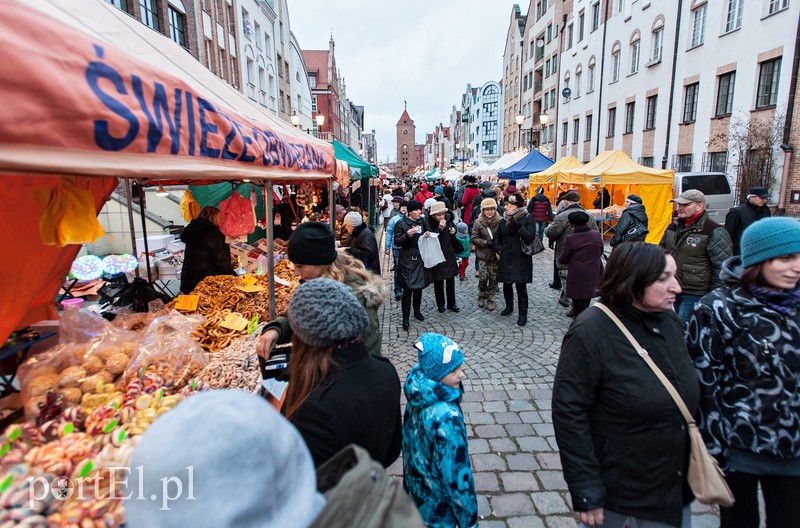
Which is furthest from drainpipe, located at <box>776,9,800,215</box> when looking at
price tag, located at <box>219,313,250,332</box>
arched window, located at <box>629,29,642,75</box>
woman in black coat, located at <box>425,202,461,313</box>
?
price tag, located at <box>219,313,250,332</box>

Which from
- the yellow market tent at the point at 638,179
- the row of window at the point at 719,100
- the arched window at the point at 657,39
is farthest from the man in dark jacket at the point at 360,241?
the arched window at the point at 657,39

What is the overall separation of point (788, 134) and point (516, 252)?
12.6m

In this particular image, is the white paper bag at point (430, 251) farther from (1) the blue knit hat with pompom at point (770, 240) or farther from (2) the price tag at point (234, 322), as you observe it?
(1) the blue knit hat with pompom at point (770, 240)

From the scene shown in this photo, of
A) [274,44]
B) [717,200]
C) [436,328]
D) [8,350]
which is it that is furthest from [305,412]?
[274,44]

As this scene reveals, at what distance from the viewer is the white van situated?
13039mm

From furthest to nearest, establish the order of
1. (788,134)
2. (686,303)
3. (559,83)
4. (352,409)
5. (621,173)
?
(559,83)
(788,134)
(621,173)
(686,303)
(352,409)

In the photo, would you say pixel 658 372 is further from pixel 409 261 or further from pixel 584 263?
pixel 409 261

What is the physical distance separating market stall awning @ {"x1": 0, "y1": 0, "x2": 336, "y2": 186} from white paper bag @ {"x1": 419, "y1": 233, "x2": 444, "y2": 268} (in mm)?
4721

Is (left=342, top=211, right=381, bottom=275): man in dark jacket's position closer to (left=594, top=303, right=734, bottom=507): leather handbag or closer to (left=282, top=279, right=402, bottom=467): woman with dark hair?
(left=282, top=279, right=402, bottom=467): woman with dark hair

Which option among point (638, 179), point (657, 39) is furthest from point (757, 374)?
point (657, 39)

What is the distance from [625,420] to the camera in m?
1.99

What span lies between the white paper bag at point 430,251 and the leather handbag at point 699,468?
4906mm

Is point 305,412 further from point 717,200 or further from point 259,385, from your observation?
point 717,200

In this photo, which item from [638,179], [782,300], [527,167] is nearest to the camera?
[782,300]
